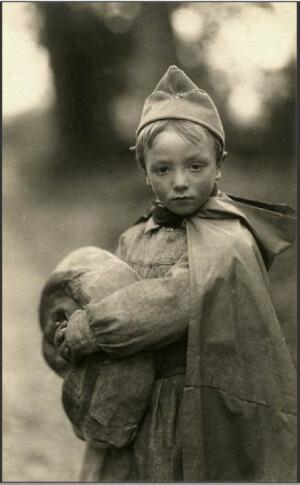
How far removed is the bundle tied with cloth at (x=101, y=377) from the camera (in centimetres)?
227

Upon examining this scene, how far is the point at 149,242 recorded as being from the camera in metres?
2.58

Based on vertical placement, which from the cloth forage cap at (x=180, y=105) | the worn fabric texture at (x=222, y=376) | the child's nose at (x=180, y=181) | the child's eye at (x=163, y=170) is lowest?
the worn fabric texture at (x=222, y=376)

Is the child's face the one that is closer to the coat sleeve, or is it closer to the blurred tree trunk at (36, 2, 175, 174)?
the coat sleeve

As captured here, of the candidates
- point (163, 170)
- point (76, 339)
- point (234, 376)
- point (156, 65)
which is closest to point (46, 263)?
point (76, 339)

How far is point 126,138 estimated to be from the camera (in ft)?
9.96

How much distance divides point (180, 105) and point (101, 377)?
37.4 inches

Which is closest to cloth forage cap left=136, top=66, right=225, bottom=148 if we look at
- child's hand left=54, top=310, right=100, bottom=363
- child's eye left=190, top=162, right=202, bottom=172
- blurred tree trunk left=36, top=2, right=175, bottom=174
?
child's eye left=190, top=162, right=202, bottom=172

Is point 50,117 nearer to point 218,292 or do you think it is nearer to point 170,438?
point 218,292

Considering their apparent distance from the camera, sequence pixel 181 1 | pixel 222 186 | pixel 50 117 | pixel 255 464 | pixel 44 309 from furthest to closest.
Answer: pixel 222 186, pixel 50 117, pixel 181 1, pixel 44 309, pixel 255 464

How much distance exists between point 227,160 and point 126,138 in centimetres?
45

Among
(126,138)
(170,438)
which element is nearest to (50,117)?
(126,138)

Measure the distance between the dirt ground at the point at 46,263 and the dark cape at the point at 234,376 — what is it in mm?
591

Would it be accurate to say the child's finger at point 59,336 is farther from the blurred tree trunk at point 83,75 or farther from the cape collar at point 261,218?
the blurred tree trunk at point 83,75

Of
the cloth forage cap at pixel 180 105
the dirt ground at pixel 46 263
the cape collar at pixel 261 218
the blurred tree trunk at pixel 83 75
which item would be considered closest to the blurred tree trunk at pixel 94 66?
the blurred tree trunk at pixel 83 75
